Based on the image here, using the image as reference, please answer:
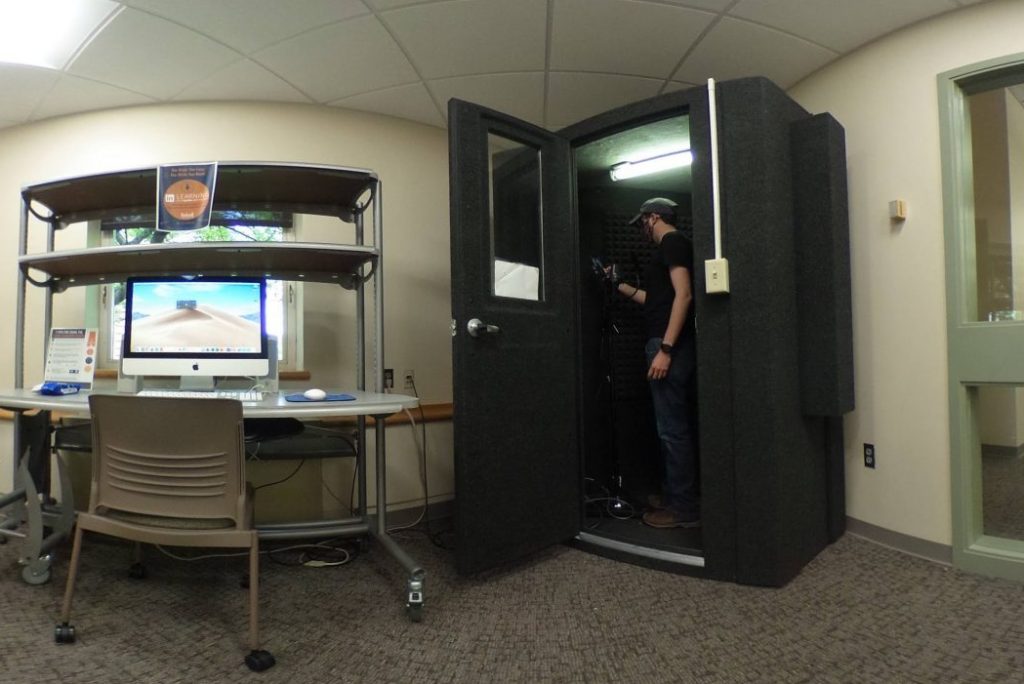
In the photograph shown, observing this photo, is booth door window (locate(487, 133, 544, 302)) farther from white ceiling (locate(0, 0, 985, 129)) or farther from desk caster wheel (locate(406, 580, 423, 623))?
desk caster wheel (locate(406, 580, 423, 623))

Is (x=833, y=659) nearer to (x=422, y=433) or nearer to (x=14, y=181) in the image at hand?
(x=422, y=433)

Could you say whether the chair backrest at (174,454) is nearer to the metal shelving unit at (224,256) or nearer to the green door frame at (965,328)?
the metal shelving unit at (224,256)

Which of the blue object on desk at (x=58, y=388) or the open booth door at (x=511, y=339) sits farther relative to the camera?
the blue object on desk at (x=58, y=388)

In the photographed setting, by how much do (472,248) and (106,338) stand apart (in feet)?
6.39

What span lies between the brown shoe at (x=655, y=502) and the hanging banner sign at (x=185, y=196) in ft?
7.14

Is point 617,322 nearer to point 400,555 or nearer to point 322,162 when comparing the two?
point 400,555

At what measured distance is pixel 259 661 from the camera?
1.10 m

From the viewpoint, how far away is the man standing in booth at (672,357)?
1822mm

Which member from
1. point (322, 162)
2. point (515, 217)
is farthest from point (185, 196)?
point (515, 217)

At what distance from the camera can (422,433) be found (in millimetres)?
2236

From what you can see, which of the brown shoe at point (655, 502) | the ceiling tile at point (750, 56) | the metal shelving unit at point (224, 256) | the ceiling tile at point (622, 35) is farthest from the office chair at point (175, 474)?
the ceiling tile at point (750, 56)

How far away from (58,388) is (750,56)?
9.55 ft

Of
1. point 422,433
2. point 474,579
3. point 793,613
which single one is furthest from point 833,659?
point 422,433

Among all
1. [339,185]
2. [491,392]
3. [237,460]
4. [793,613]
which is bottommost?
[793,613]
